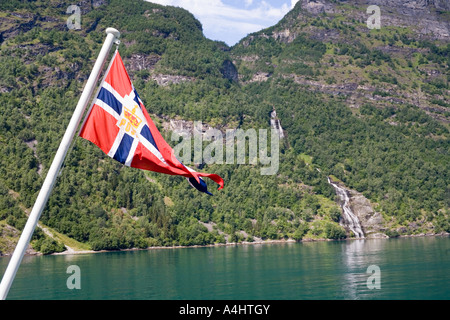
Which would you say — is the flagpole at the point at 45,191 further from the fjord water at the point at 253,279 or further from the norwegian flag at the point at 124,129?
the fjord water at the point at 253,279

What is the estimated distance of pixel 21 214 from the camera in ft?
563

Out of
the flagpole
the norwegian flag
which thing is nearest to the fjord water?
the norwegian flag

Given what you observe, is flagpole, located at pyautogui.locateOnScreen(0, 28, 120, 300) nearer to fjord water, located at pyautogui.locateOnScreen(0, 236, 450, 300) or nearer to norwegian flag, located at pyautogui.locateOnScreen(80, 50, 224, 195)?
norwegian flag, located at pyautogui.locateOnScreen(80, 50, 224, 195)

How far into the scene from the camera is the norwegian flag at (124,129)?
41.1 feet

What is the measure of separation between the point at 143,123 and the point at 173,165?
132cm

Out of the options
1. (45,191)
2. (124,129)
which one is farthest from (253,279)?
(45,191)

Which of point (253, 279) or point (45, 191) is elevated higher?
point (45, 191)

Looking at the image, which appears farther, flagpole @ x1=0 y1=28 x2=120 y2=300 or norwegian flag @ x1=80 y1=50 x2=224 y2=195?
norwegian flag @ x1=80 y1=50 x2=224 y2=195

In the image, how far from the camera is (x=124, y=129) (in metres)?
13.0

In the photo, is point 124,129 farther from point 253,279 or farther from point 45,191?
point 253,279

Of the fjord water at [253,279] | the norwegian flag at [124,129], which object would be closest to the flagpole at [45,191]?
the norwegian flag at [124,129]

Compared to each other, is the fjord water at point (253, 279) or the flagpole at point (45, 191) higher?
Answer: the flagpole at point (45, 191)

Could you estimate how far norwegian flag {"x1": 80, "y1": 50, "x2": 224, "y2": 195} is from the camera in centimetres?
1253

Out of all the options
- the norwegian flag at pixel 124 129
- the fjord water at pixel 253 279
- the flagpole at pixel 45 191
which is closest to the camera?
the flagpole at pixel 45 191
